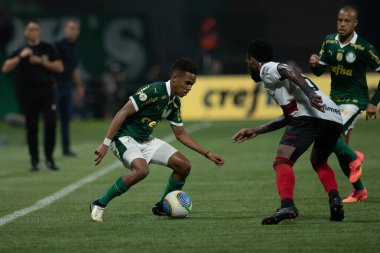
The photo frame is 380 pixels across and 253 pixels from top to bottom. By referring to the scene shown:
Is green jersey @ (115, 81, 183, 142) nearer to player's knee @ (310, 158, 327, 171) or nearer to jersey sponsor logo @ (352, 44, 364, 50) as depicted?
player's knee @ (310, 158, 327, 171)

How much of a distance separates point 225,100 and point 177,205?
20.3 metres

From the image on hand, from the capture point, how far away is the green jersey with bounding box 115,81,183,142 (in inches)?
399

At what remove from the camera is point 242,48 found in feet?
106

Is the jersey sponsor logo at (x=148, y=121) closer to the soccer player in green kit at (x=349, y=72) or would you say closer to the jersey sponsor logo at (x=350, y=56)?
the soccer player in green kit at (x=349, y=72)

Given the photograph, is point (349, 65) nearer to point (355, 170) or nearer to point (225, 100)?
point (355, 170)

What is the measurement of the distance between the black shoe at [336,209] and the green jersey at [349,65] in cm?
237

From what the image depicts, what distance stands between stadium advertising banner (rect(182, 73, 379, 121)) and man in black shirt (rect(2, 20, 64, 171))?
1339cm

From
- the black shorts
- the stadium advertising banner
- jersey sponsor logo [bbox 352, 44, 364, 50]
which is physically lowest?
the stadium advertising banner

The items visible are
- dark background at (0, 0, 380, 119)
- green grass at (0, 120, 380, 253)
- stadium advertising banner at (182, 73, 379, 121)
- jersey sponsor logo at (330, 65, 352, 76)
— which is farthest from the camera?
dark background at (0, 0, 380, 119)

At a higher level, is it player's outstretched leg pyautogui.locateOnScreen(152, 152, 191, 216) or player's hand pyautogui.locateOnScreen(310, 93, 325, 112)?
player's hand pyautogui.locateOnScreen(310, 93, 325, 112)

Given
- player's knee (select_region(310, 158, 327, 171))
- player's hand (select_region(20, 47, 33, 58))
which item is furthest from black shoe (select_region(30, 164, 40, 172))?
player's knee (select_region(310, 158, 327, 171))

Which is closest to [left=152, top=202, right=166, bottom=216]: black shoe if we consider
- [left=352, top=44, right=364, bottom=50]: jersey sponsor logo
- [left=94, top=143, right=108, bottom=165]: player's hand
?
[left=94, top=143, right=108, bottom=165]: player's hand

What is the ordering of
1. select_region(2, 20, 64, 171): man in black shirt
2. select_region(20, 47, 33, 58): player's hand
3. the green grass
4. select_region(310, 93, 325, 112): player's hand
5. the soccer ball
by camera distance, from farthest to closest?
select_region(2, 20, 64, 171): man in black shirt
select_region(20, 47, 33, 58): player's hand
the soccer ball
select_region(310, 93, 325, 112): player's hand
the green grass

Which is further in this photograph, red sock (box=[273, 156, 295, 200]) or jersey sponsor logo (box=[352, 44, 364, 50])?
jersey sponsor logo (box=[352, 44, 364, 50])
